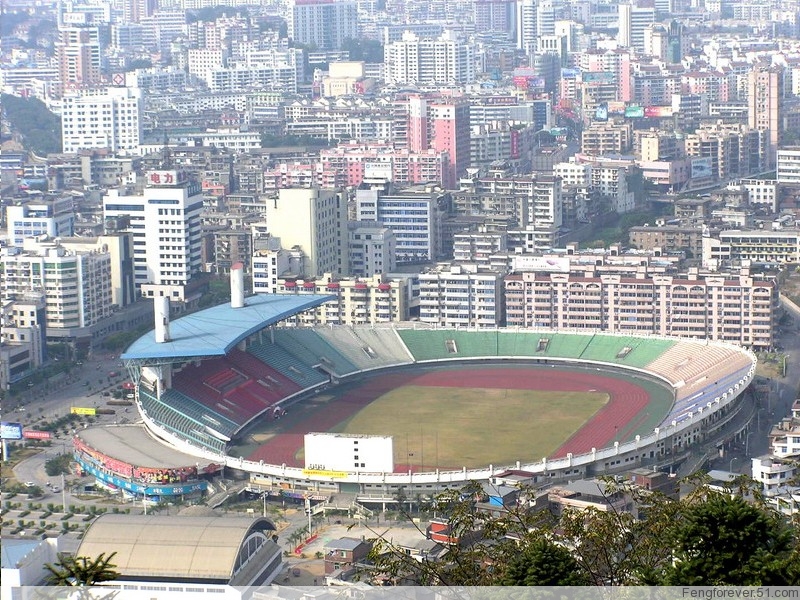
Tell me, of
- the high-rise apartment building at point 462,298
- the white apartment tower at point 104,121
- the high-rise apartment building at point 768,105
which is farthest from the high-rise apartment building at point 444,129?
the high-rise apartment building at point 462,298

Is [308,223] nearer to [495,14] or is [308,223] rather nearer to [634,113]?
[634,113]

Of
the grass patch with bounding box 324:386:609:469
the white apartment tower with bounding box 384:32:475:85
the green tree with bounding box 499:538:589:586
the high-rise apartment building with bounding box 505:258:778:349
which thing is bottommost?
the grass patch with bounding box 324:386:609:469

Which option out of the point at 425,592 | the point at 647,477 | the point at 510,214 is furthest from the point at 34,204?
the point at 425,592

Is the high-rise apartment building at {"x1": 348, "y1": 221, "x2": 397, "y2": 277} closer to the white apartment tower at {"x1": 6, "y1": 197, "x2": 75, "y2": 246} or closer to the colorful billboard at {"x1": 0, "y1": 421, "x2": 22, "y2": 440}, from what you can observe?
the white apartment tower at {"x1": 6, "y1": 197, "x2": 75, "y2": 246}

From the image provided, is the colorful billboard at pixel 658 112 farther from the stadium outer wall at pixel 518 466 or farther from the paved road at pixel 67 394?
the stadium outer wall at pixel 518 466

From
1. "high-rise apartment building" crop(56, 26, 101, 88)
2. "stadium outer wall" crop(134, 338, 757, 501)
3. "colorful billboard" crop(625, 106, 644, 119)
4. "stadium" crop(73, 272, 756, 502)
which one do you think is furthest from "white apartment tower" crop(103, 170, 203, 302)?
"high-rise apartment building" crop(56, 26, 101, 88)

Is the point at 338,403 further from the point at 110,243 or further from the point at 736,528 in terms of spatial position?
the point at 736,528
